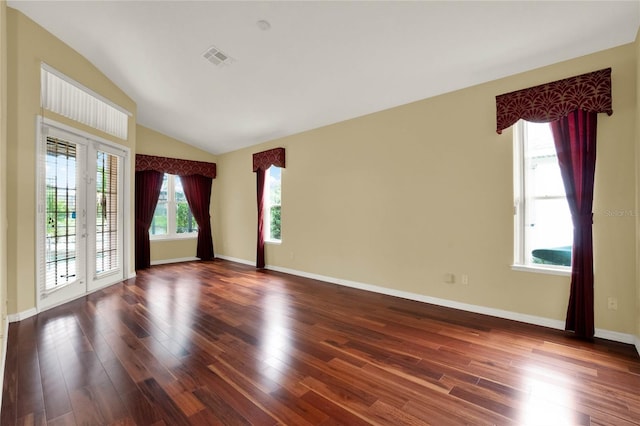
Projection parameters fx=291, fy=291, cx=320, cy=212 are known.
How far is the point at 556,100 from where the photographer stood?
285cm

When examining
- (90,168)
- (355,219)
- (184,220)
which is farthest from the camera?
(184,220)

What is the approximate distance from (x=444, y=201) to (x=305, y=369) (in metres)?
2.57

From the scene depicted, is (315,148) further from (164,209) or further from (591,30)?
(164,209)

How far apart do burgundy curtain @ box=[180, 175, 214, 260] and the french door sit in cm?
208

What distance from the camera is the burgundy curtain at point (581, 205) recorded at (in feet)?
8.80

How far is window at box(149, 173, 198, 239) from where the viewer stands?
6605mm

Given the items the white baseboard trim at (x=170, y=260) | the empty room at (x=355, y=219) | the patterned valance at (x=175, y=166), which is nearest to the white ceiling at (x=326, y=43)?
the empty room at (x=355, y=219)

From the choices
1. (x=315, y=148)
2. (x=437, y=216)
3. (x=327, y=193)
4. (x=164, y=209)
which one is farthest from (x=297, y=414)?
(x=164, y=209)

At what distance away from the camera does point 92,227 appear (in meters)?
4.20

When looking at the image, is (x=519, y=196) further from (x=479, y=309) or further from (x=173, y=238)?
(x=173, y=238)

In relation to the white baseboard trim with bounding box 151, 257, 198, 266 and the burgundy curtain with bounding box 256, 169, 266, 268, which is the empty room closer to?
Result: the burgundy curtain with bounding box 256, 169, 266, 268

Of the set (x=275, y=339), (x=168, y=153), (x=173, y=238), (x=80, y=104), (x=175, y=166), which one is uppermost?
(x=80, y=104)

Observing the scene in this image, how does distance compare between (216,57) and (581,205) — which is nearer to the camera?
(581,205)

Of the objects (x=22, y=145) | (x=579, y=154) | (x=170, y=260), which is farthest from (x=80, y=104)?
(x=579, y=154)
